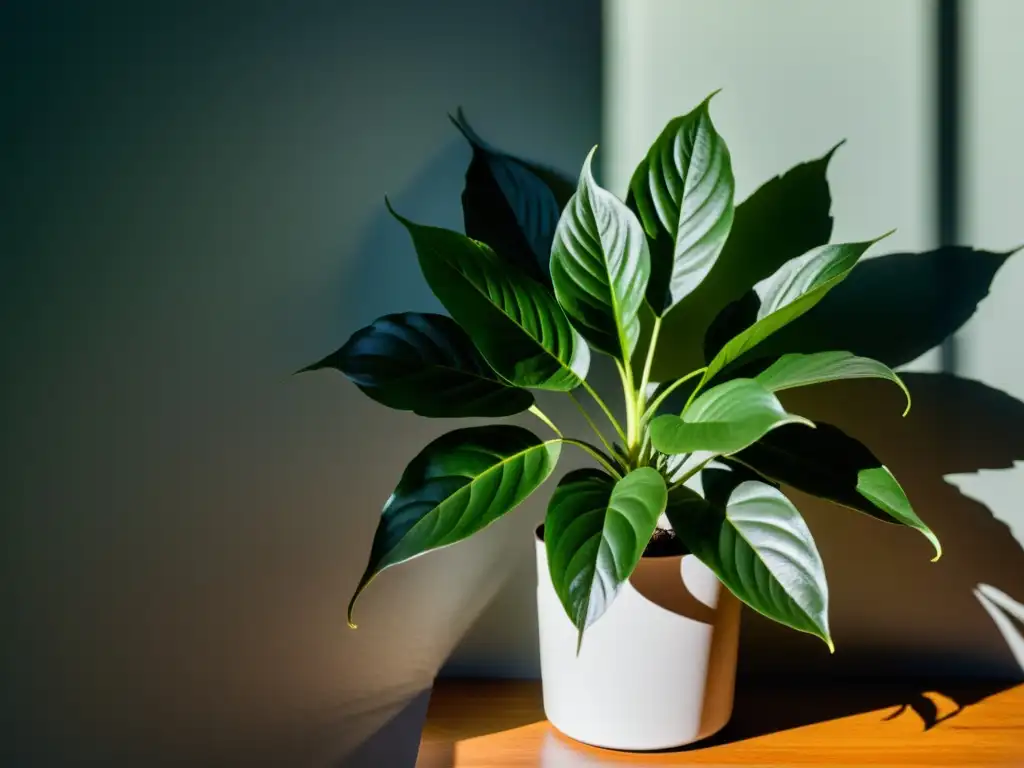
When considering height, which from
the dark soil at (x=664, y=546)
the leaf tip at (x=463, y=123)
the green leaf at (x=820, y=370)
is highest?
the leaf tip at (x=463, y=123)

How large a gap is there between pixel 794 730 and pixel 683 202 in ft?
1.77

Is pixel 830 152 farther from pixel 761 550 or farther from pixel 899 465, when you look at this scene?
pixel 761 550

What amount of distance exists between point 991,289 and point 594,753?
26.4 inches

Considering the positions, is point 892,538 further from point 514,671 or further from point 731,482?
point 514,671

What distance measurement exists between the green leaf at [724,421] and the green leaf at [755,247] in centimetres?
26

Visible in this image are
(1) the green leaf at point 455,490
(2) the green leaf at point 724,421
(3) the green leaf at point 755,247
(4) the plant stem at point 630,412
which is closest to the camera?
(2) the green leaf at point 724,421

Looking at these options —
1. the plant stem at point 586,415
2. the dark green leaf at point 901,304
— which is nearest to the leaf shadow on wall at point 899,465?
the dark green leaf at point 901,304

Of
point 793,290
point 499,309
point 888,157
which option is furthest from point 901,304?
point 499,309

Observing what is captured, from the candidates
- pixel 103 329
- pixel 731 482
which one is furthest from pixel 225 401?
pixel 731 482

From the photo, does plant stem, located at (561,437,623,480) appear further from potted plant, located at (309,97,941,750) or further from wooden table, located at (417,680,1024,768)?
wooden table, located at (417,680,1024,768)

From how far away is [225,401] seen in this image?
3.46ft

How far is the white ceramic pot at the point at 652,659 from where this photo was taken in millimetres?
811

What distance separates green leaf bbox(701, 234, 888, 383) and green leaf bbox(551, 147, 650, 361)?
0.32ft

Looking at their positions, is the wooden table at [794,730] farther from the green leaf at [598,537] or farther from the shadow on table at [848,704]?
the green leaf at [598,537]
